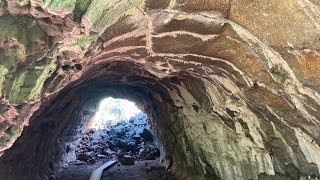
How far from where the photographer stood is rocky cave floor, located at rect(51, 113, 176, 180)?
32.8ft

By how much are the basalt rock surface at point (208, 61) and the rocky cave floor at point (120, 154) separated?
378 centimetres

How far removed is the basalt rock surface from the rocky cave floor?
149 inches

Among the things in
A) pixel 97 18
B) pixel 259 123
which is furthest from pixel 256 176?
pixel 97 18

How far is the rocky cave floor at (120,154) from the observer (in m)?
9.99

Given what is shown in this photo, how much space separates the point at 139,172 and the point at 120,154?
10.4 ft

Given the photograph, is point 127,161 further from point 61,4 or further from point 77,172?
point 61,4

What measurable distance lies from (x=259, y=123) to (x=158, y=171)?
5.72m

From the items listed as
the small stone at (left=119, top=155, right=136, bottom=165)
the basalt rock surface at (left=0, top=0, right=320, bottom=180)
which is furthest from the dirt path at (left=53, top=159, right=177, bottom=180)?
the basalt rock surface at (left=0, top=0, right=320, bottom=180)

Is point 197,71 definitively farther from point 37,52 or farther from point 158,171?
point 158,171

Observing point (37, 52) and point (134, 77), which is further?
point (134, 77)

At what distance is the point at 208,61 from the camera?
14.7 ft

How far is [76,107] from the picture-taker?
945 centimetres

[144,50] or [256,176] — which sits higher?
[144,50]

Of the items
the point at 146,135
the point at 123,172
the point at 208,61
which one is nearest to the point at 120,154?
the point at 146,135
